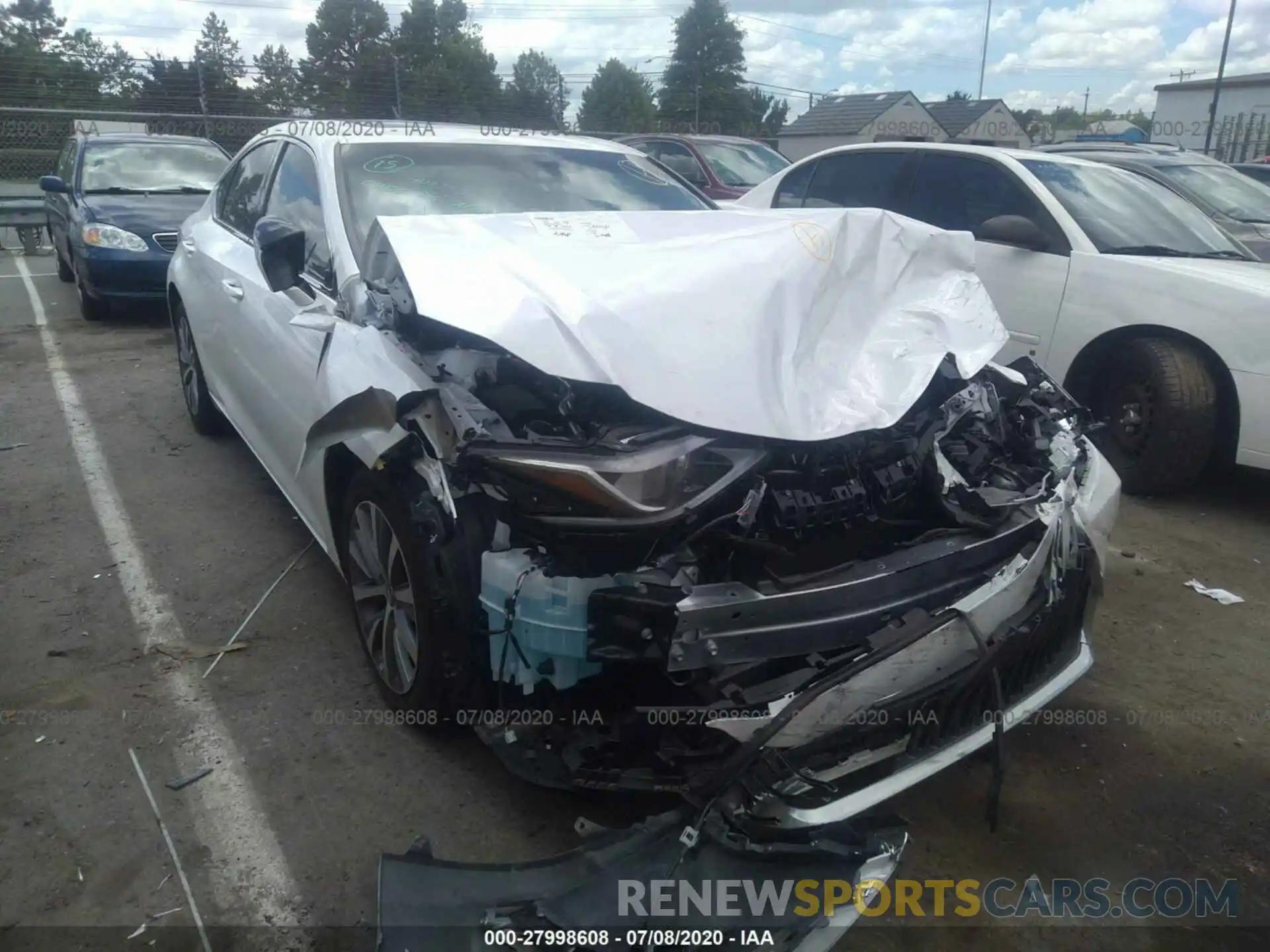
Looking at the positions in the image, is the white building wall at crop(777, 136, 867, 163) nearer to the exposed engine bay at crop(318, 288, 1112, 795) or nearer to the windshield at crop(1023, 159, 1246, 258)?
the windshield at crop(1023, 159, 1246, 258)

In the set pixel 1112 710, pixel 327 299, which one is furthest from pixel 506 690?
pixel 1112 710

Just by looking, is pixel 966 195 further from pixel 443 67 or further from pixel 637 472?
pixel 443 67

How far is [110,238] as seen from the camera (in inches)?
321

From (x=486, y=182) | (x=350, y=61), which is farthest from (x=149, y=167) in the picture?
(x=350, y=61)

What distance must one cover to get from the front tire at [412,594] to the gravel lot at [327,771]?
234 mm

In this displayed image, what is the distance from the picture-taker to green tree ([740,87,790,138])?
45.6 m

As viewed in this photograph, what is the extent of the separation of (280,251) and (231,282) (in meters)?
1.09

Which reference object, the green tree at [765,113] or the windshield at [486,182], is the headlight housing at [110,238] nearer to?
the windshield at [486,182]

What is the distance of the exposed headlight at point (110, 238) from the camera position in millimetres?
8125

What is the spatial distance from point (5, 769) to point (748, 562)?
2216mm

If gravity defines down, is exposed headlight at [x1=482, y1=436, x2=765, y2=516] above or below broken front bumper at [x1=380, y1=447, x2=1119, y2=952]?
above

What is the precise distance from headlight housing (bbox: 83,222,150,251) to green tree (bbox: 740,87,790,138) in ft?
123

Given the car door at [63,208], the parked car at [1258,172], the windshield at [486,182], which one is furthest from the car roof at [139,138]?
the parked car at [1258,172]

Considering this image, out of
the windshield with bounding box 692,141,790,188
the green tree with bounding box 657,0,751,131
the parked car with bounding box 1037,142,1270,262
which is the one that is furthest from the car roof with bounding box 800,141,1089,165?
the green tree with bounding box 657,0,751,131
